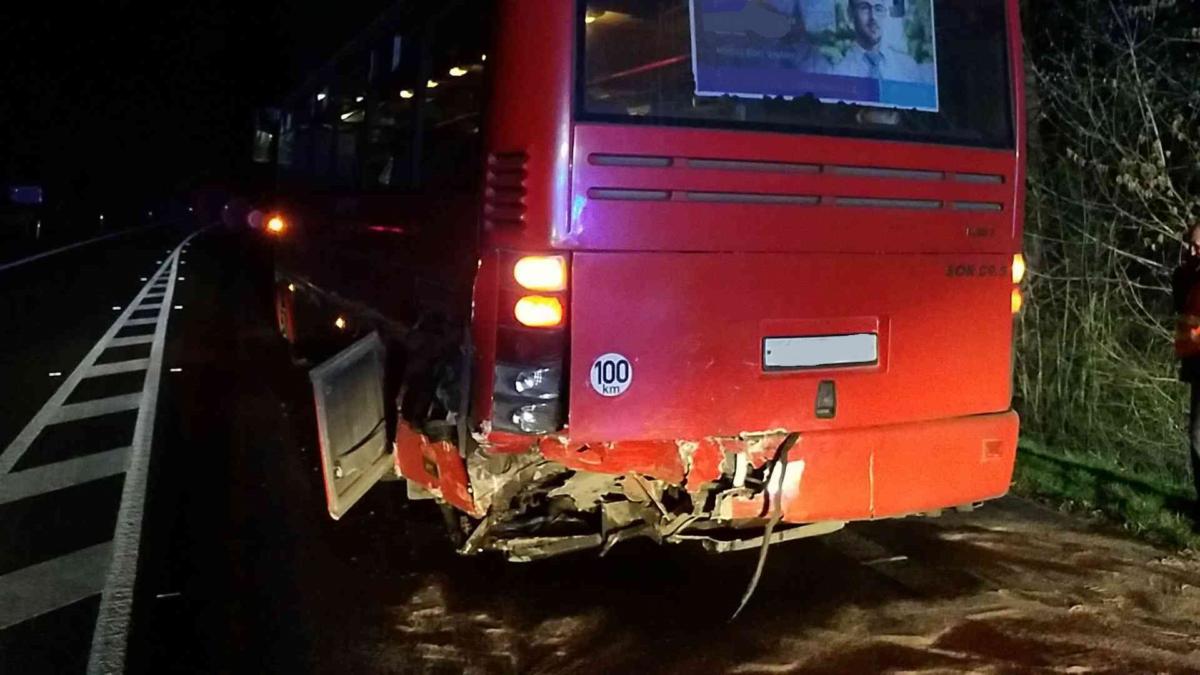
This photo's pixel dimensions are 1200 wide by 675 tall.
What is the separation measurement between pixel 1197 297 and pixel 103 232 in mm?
56608

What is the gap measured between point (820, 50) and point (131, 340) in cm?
1131

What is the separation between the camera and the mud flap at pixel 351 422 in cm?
546

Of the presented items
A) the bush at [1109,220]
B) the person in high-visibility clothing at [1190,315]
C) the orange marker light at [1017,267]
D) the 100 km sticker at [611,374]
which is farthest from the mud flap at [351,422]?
the bush at [1109,220]

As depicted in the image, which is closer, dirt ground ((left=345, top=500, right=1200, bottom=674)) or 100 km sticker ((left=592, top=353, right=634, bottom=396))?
100 km sticker ((left=592, top=353, right=634, bottom=396))

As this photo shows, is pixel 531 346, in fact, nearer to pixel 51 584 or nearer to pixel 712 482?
pixel 712 482

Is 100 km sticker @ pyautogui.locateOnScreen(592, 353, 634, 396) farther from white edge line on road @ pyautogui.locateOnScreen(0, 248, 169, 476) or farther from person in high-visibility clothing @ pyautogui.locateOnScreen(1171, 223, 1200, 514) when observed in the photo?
white edge line on road @ pyautogui.locateOnScreen(0, 248, 169, 476)

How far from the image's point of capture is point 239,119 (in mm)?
75938

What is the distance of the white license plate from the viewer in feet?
16.6

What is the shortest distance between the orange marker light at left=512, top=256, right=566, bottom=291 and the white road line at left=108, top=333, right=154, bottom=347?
1045 centimetres

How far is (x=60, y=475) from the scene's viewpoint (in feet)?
25.0

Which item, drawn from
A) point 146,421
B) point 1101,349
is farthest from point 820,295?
point 146,421

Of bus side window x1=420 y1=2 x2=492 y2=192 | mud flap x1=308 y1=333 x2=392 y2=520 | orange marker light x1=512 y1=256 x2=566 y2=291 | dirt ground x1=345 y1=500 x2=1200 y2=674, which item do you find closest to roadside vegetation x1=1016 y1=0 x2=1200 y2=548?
dirt ground x1=345 y1=500 x2=1200 y2=674

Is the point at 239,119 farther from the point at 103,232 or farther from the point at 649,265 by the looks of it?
the point at 649,265

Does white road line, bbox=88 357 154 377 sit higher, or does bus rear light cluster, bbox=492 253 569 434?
bus rear light cluster, bbox=492 253 569 434
